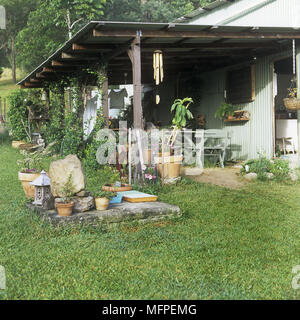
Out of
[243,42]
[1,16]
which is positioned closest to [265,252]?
[1,16]

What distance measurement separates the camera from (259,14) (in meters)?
9.69

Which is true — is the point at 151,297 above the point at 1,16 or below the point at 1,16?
below

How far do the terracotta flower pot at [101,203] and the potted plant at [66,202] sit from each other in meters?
0.31

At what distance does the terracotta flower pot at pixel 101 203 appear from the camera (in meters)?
4.66

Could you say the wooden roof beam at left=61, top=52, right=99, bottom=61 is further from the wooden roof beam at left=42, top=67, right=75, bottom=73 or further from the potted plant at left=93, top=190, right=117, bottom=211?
the potted plant at left=93, top=190, right=117, bottom=211

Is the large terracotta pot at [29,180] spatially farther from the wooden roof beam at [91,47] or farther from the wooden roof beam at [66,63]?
the wooden roof beam at [66,63]

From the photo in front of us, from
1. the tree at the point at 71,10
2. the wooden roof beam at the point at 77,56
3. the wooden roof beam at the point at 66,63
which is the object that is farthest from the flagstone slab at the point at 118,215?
the tree at the point at 71,10

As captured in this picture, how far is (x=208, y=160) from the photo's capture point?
32.7 feet

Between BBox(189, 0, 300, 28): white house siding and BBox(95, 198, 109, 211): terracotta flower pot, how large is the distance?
5.92m

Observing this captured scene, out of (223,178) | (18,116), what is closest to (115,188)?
(223,178)

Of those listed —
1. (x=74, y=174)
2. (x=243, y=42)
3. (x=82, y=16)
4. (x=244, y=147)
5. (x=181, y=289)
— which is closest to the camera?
(x=181, y=289)

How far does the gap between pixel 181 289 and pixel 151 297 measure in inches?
10.0

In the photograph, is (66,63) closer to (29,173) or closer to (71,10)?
(29,173)
